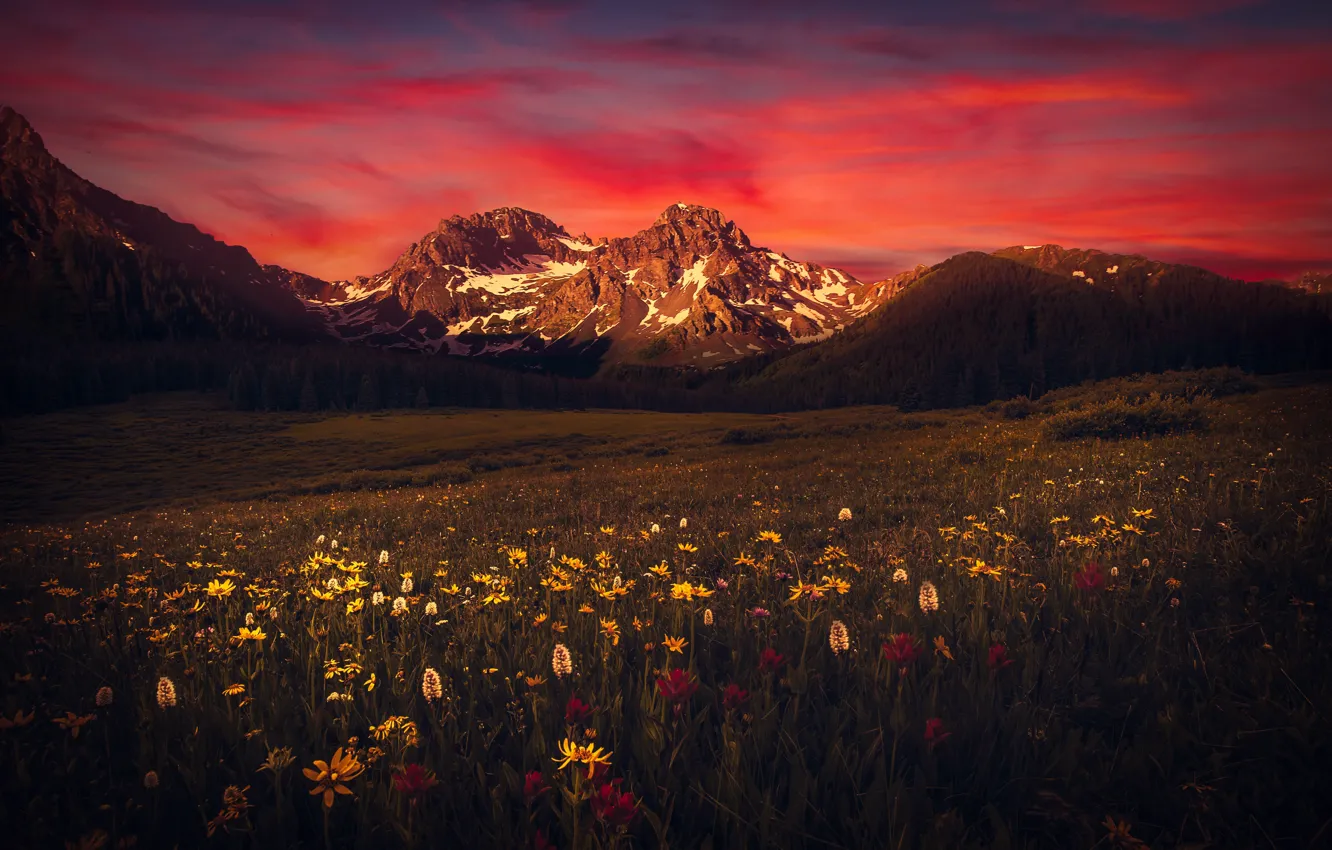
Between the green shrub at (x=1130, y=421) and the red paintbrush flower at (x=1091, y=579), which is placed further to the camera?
the green shrub at (x=1130, y=421)

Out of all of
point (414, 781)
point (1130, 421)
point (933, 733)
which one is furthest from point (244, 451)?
point (933, 733)

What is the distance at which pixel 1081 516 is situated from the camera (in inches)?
325

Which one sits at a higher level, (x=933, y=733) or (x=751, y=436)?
(x=933, y=733)

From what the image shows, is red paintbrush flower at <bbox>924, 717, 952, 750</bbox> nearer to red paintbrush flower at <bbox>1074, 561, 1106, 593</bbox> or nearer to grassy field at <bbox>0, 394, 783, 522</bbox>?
red paintbrush flower at <bbox>1074, 561, 1106, 593</bbox>

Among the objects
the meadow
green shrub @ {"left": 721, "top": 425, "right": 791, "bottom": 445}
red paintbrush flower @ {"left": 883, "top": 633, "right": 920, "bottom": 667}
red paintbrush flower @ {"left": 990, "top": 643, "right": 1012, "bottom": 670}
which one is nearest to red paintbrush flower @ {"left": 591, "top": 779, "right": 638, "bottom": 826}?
the meadow

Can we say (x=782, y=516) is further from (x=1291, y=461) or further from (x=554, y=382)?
(x=554, y=382)

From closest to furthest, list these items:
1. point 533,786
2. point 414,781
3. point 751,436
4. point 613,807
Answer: point 613,807 → point 414,781 → point 533,786 → point 751,436

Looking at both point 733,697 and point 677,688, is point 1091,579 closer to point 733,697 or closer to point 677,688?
point 733,697

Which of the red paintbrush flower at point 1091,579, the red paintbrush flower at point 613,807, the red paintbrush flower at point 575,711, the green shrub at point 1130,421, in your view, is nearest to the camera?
the red paintbrush flower at point 613,807

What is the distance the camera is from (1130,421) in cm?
2072

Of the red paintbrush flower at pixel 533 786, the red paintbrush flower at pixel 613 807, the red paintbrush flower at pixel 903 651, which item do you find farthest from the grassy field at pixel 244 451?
the red paintbrush flower at pixel 903 651

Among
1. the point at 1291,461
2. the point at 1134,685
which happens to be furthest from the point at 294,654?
the point at 1291,461

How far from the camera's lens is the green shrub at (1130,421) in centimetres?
1969

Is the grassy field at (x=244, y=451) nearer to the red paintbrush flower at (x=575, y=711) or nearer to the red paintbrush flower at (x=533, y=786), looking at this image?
the red paintbrush flower at (x=575, y=711)
